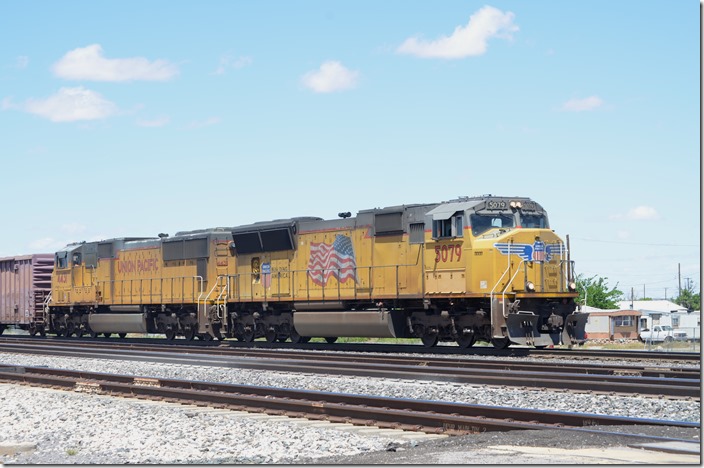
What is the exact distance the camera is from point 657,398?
41.3 ft

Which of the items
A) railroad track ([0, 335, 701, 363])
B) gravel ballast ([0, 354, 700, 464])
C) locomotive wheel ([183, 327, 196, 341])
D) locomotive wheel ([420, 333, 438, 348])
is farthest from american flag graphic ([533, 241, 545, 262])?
locomotive wheel ([183, 327, 196, 341])

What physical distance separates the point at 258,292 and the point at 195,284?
3.43 m

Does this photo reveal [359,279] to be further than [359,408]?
Yes

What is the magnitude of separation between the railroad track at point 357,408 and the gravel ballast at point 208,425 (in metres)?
0.41

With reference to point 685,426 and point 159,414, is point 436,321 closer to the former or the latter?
point 159,414

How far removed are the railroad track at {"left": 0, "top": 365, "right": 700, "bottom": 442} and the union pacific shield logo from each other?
911 cm

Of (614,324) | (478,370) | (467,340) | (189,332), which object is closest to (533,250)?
(467,340)

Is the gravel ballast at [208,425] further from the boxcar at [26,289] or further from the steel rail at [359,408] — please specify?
the boxcar at [26,289]

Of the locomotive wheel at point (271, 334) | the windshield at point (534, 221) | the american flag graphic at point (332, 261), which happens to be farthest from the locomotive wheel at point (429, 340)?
the locomotive wheel at point (271, 334)

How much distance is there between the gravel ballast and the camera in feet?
31.6

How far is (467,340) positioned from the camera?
896 inches

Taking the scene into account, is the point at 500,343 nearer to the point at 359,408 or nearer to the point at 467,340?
the point at 467,340

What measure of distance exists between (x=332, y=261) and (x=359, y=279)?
1.35 metres

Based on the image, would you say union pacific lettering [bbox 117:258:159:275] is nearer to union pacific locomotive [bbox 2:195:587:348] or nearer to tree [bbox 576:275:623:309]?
union pacific locomotive [bbox 2:195:587:348]
